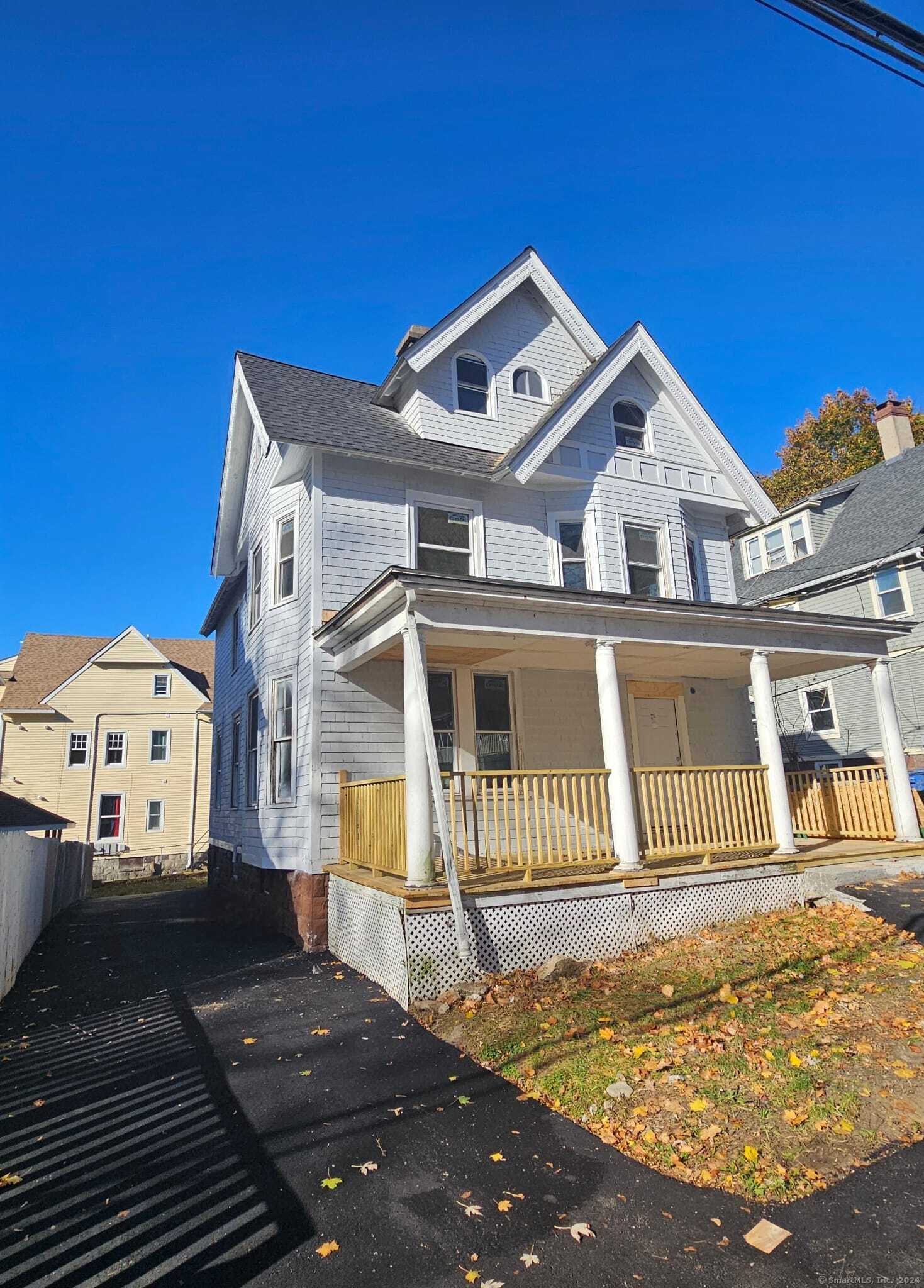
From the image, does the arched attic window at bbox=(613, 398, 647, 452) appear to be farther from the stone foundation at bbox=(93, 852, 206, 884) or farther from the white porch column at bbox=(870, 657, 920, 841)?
the stone foundation at bbox=(93, 852, 206, 884)

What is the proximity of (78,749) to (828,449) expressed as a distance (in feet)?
131

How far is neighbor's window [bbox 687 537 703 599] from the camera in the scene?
557 inches

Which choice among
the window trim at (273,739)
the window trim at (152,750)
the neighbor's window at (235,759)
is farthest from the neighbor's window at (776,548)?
the window trim at (152,750)

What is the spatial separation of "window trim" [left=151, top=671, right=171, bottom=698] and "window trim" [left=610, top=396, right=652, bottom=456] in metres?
23.9

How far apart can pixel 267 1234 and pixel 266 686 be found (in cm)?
953

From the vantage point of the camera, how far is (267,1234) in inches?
142

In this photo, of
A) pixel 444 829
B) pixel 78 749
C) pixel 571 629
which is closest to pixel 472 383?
pixel 571 629

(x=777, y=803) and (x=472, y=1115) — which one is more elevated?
(x=777, y=803)

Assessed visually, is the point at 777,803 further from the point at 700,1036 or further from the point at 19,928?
the point at 19,928

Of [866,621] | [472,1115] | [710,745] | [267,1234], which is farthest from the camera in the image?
[710,745]

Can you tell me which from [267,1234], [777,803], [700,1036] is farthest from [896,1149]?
[777,803]

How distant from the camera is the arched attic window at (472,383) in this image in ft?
44.5

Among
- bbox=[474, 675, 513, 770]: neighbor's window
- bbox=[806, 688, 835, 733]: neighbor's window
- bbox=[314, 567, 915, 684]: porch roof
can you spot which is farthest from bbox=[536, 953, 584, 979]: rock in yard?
bbox=[806, 688, 835, 733]: neighbor's window

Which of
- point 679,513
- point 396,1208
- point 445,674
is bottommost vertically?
point 396,1208
